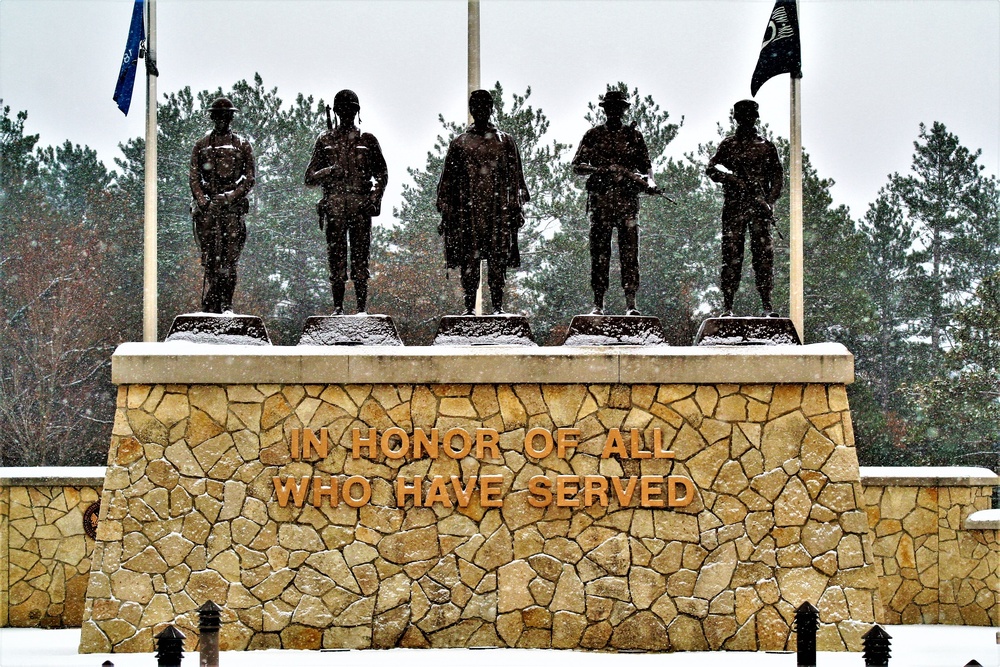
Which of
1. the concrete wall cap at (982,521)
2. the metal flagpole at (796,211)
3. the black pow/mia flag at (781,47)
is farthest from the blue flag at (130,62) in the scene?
the concrete wall cap at (982,521)

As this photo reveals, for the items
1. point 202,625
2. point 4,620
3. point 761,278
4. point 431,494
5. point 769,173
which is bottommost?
point 4,620

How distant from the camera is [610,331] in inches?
381

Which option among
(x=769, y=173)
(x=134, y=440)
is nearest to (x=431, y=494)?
(x=134, y=440)

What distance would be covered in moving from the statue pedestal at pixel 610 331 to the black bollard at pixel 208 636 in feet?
12.3

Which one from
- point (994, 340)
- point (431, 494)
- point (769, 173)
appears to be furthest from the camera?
point (994, 340)

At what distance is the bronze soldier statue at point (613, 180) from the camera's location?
32.3 ft

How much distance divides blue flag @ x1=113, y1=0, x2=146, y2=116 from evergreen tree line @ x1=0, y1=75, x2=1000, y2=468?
370 inches

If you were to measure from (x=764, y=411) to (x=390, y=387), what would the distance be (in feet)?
9.43

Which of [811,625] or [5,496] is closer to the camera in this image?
[811,625]

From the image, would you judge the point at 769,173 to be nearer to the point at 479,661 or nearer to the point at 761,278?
the point at 761,278

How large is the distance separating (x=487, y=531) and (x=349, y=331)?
6.53 ft

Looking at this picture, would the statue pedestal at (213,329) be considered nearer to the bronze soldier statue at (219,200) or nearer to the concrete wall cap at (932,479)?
the bronze soldier statue at (219,200)

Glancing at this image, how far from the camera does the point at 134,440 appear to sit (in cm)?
924

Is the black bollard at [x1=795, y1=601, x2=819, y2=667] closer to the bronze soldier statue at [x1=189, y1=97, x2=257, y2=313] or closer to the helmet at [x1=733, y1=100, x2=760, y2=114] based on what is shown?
the helmet at [x1=733, y1=100, x2=760, y2=114]
